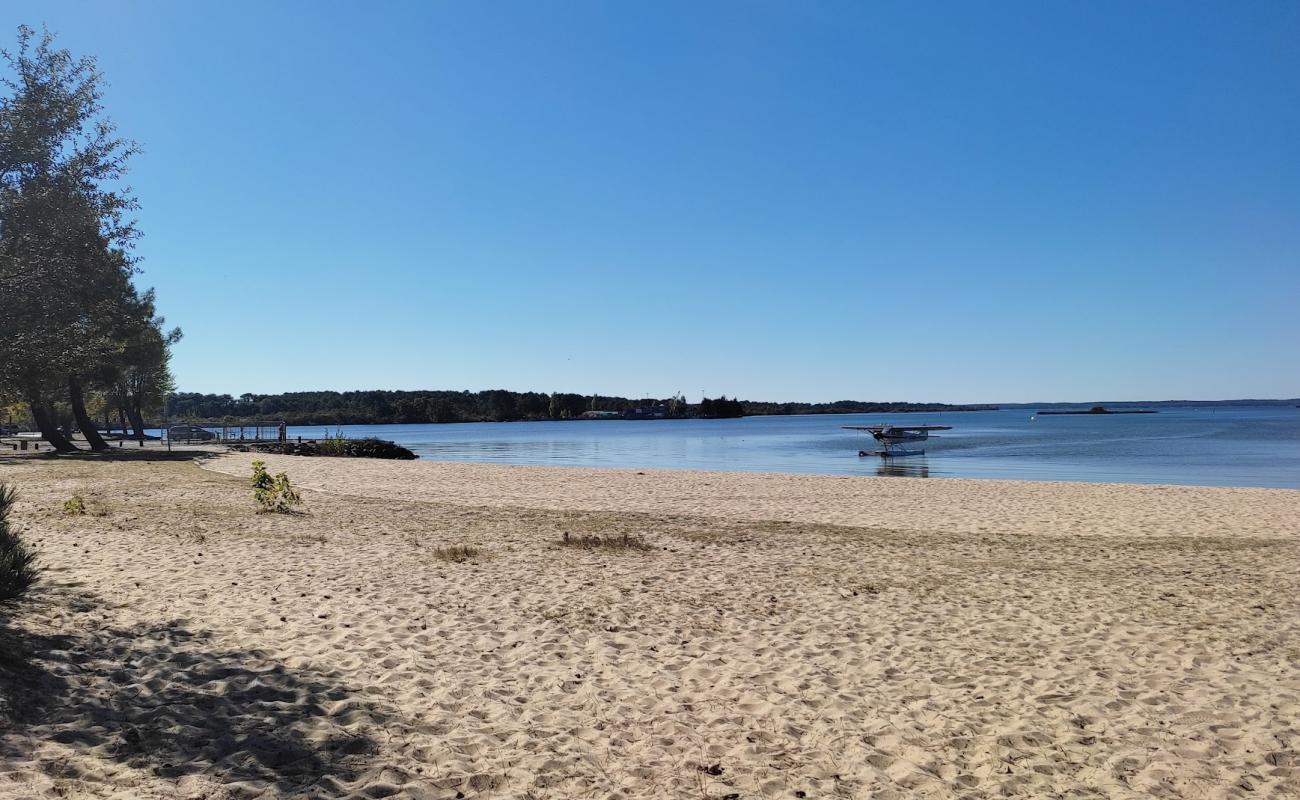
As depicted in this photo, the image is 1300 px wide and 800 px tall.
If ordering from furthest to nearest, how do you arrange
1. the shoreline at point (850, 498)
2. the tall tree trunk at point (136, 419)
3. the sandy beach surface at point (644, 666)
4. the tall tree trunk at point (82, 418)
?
1. the tall tree trunk at point (136, 419)
2. the tall tree trunk at point (82, 418)
3. the shoreline at point (850, 498)
4. the sandy beach surface at point (644, 666)

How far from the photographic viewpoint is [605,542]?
13.8 m

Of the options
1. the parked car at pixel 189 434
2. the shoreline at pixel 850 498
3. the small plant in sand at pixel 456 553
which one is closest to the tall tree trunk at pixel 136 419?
the parked car at pixel 189 434

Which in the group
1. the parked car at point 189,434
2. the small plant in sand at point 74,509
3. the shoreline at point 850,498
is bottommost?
the shoreline at point 850,498

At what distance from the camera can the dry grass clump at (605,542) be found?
1349 cm

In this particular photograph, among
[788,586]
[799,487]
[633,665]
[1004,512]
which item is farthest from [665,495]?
[633,665]

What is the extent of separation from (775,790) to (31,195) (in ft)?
30.2

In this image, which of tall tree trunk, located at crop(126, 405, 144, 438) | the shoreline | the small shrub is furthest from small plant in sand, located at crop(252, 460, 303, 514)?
tall tree trunk, located at crop(126, 405, 144, 438)

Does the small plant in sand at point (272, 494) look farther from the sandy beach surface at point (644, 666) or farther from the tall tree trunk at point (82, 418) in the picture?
the tall tree trunk at point (82, 418)

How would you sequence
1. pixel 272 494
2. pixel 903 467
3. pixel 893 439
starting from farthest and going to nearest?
pixel 893 439
pixel 903 467
pixel 272 494

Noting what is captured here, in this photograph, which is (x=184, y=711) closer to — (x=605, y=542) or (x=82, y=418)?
(x=605, y=542)

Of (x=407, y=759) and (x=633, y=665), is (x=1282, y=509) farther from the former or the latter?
(x=407, y=759)

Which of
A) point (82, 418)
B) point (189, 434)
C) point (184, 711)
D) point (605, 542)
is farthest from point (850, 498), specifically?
point (189, 434)

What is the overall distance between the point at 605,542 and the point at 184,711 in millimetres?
8667

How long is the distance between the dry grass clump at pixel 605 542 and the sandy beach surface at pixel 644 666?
1.69 ft
